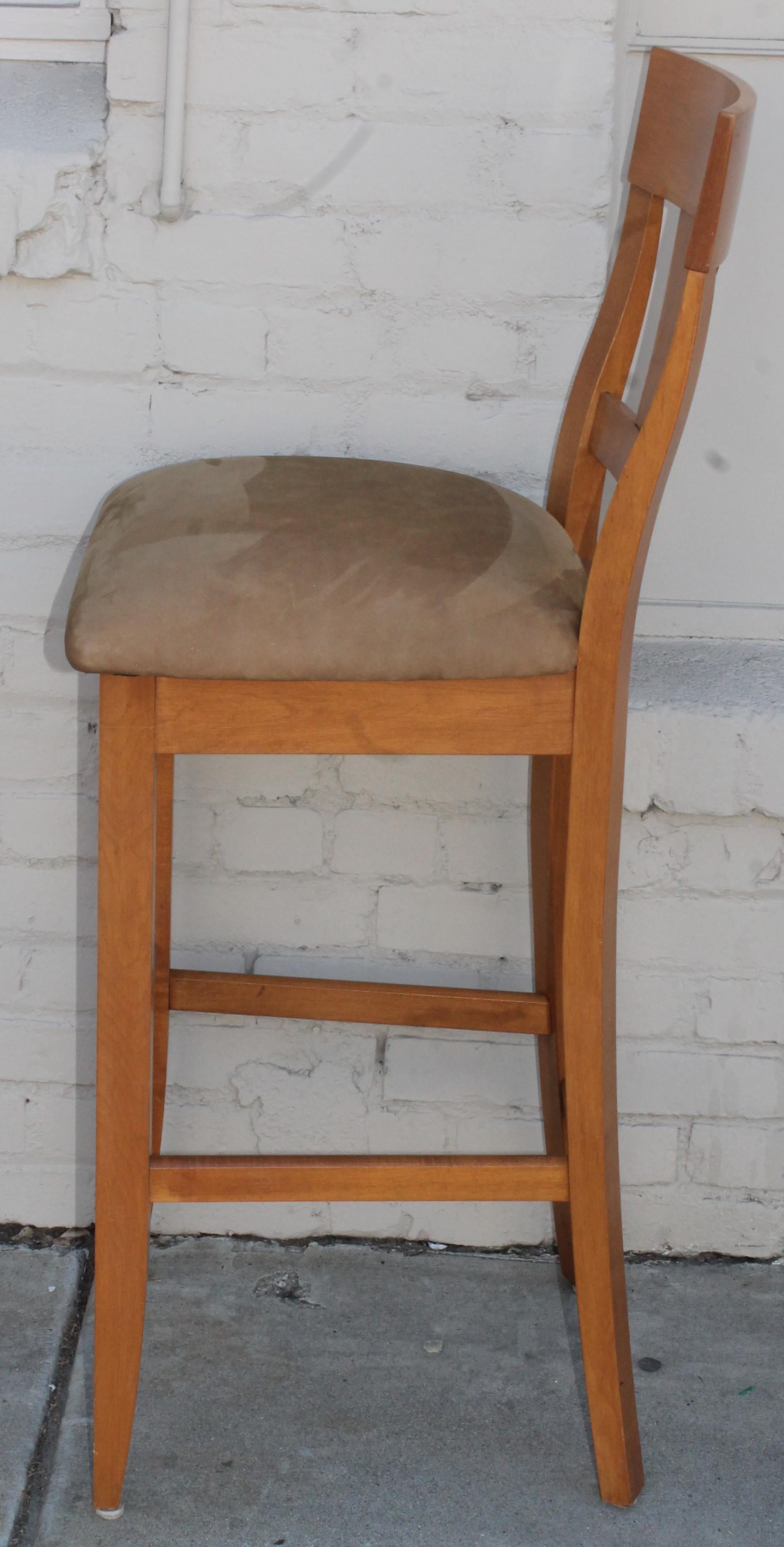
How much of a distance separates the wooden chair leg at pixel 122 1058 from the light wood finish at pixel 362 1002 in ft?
0.91

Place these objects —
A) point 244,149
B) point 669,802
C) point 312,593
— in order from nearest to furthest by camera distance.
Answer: point 312,593 → point 244,149 → point 669,802

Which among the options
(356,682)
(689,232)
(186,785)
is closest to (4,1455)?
(186,785)

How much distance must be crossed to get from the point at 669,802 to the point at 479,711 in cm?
46

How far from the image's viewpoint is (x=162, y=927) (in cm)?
142

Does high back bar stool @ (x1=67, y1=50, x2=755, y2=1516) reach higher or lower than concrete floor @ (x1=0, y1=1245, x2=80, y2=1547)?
higher

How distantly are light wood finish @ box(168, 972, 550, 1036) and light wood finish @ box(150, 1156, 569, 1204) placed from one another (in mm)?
253

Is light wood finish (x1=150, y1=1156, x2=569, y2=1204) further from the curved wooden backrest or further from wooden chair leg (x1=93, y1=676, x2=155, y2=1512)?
the curved wooden backrest

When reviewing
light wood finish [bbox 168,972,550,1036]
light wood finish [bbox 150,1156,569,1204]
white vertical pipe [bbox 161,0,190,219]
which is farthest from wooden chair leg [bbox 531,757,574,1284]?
white vertical pipe [bbox 161,0,190,219]

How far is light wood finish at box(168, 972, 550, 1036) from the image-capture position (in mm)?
1356

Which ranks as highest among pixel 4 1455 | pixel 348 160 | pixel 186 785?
pixel 348 160

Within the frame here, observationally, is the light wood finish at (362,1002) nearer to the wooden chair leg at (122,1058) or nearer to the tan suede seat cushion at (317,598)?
the wooden chair leg at (122,1058)

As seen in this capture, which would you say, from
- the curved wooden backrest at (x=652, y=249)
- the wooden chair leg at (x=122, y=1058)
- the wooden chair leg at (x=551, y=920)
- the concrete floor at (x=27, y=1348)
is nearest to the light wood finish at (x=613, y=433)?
the curved wooden backrest at (x=652, y=249)

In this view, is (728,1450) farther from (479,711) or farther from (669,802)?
(479,711)

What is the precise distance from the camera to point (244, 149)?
1.32 meters
